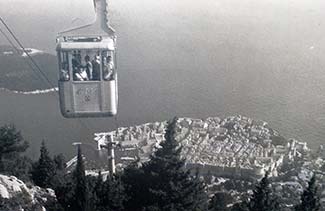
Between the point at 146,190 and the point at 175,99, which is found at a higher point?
the point at 146,190

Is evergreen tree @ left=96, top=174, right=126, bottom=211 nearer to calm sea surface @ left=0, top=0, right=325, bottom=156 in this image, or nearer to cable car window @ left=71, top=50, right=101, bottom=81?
cable car window @ left=71, top=50, right=101, bottom=81

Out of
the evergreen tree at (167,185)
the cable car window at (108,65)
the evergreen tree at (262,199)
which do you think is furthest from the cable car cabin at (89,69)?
the evergreen tree at (262,199)

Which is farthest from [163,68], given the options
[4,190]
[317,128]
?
[4,190]

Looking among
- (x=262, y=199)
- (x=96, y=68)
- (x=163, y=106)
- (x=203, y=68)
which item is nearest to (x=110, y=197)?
(x=262, y=199)

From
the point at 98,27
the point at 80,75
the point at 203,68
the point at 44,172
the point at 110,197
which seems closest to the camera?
the point at 98,27

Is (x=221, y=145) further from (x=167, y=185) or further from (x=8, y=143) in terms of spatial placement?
(x=167, y=185)

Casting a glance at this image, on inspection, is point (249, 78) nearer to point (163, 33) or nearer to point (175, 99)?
point (175, 99)
